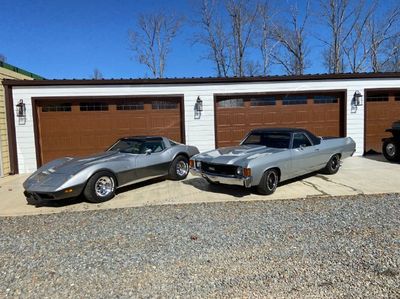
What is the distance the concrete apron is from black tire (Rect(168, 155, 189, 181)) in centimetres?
17

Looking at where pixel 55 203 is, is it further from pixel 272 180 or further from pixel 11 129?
pixel 11 129

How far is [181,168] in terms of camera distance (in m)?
8.38

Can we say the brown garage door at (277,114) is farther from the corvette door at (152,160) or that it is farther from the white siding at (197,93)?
the corvette door at (152,160)

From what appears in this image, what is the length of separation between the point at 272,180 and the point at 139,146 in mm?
3103

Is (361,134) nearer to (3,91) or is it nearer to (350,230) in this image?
(350,230)

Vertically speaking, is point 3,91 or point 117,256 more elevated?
point 3,91

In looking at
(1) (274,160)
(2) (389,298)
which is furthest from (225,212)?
(2) (389,298)

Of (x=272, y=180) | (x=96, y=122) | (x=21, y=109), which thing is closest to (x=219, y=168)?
(x=272, y=180)

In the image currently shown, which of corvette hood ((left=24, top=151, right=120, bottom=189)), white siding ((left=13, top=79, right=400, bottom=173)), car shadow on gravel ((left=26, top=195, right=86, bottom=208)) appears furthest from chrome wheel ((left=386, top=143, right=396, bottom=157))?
car shadow on gravel ((left=26, top=195, right=86, bottom=208))

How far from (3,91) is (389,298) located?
11189mm

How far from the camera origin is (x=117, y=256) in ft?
12.6

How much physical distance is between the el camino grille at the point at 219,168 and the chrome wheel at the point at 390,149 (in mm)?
6987

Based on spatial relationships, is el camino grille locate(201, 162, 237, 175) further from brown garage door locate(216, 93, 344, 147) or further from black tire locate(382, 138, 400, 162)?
black tire locate(382, 138, 400, 162)

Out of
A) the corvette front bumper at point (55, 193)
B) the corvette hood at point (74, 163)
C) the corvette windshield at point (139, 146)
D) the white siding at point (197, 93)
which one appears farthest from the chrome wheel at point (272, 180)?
the white siding at point (197, 93)
